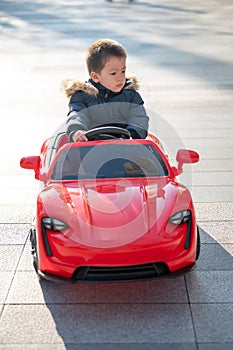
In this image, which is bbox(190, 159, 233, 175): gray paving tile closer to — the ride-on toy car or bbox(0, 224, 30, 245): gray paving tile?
the ride-on toy car

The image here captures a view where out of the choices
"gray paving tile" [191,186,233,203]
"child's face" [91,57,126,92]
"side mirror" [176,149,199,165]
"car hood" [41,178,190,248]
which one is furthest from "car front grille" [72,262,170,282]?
"gray paving tile" [191,186,233,203]

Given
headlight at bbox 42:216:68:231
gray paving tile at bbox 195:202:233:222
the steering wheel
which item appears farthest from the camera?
gray paving tile at bbox 195:202:233:222

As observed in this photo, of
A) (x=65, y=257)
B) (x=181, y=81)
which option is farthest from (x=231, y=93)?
(x=65, y=257)

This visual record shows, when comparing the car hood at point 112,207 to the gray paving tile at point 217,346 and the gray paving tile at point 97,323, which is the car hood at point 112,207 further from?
the gray paving tile at point 217,346

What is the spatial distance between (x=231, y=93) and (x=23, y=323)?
746 cm

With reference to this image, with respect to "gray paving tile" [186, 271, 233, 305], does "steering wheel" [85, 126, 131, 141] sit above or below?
above

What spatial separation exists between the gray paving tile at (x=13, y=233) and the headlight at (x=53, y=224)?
1.10 m

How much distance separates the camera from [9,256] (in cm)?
527

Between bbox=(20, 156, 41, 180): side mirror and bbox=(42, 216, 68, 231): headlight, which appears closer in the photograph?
bbox=(42, 216, 68, 231): headlight

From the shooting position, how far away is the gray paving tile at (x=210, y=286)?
4539 mm

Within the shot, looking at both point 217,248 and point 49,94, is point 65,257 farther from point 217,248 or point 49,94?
point 49,94

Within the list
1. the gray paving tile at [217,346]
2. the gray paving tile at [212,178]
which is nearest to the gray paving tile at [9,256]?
the gray paving tile at [217,346]

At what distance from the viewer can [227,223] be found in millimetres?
5816

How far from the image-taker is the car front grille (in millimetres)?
4266
